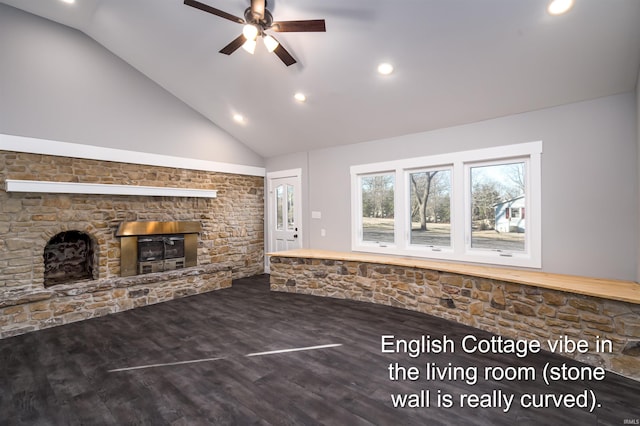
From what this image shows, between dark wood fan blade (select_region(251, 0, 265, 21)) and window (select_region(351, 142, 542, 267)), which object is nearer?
dark wood fan blade (select_region(251, 0, 265, 21))

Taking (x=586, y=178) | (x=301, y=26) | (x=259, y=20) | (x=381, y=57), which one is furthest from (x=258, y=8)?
(x=586, y=178)

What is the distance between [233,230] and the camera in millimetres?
6211

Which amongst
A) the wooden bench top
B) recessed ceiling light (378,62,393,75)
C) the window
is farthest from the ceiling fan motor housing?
the wooden bench top

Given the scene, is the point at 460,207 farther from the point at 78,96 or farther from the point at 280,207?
the point at 78,96

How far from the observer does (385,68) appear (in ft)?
11.3

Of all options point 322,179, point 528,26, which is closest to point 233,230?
point 322,179

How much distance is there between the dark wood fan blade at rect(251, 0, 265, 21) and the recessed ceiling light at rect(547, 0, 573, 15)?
2.37 meters

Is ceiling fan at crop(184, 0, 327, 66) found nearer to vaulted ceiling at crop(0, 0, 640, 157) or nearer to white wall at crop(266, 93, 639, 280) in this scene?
vaulted ceiling at crop(0, 0, 640, 157)

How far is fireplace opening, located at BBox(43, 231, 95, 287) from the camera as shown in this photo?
4.21m

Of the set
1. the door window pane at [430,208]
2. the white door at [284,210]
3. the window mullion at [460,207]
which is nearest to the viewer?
the window mullion at [460,207]

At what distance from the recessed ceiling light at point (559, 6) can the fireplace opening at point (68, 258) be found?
20.0 feet

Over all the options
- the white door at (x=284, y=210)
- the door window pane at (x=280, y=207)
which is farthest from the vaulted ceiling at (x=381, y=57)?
the door window pane at (x=280, y=207)

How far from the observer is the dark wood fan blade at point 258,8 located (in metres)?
2.56

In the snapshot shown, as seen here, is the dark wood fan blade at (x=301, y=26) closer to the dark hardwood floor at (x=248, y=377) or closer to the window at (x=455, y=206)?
the window at (x=455, y=206)
